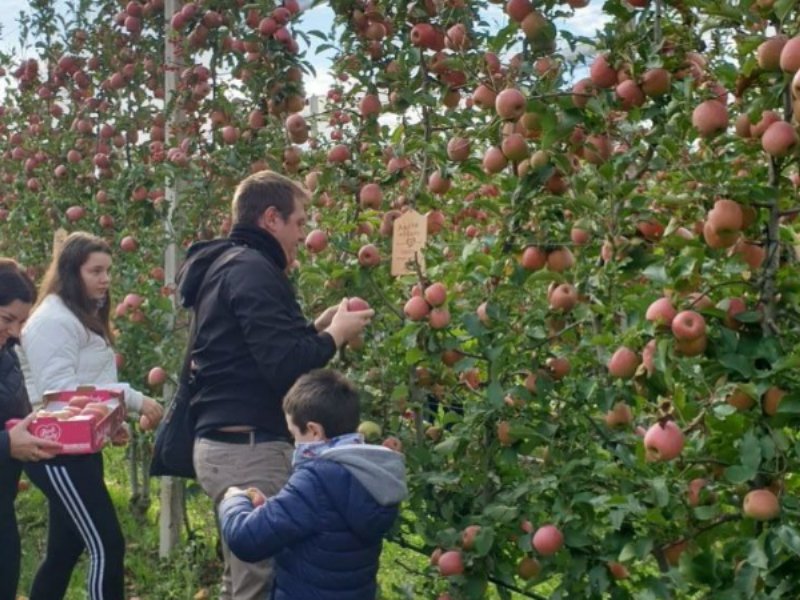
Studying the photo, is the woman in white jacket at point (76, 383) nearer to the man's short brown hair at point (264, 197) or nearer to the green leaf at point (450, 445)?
the man's short brown hair at point (264, 197)

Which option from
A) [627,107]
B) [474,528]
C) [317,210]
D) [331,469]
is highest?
[627,107]

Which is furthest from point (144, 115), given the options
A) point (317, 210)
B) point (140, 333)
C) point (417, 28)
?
point (417, 28)

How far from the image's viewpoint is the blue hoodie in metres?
2.73

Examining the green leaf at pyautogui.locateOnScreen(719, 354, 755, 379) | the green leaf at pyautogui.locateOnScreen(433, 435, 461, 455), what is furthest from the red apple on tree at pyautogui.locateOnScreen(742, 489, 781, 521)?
the green leaf at pyautogui.locateOnScreen(433, 435, 461, 455)

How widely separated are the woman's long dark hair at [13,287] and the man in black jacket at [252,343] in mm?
628

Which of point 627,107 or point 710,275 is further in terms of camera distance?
point 627,107

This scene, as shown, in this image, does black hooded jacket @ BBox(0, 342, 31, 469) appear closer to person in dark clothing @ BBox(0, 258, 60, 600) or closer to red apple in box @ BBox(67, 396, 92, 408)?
person in dark clothing @ BBox(0, 258, 60, 600)

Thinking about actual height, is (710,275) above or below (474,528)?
above

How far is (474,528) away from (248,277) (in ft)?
2.96

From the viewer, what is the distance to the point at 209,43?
505 cm

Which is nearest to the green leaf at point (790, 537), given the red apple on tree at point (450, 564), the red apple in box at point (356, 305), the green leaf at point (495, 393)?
the green leaf at point (495, 393)

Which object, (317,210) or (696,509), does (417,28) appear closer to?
(317,210)

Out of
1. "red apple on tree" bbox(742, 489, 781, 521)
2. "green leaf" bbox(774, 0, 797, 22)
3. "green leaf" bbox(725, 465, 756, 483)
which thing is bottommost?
"red apple on tree" bbox(742, 489, 781, 521)

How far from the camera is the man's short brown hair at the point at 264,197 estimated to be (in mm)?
3248
